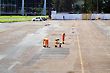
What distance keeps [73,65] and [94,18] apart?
104 metres

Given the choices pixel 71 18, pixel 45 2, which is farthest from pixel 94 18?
pixel 45 2

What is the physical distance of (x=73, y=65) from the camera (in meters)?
21.1

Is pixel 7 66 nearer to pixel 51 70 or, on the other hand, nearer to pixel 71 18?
pixel 51 70

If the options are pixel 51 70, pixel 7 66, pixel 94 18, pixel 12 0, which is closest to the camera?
pixel 51 70

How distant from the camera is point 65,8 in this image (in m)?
170

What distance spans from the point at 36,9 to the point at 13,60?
142 metres

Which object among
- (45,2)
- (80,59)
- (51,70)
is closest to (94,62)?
(80,59)

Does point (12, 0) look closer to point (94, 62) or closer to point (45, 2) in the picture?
point (45, 2)

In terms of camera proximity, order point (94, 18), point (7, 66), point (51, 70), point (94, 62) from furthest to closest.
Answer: point (94, 18) → point (94, 62) → point (7, 66) → point (51, 70)

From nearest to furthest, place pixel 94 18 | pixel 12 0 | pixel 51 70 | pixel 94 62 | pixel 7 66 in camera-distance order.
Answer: pixel 51 70 < pixel 7 66 < pixel 94 62 < pixel 94 18 < pixel 12 0

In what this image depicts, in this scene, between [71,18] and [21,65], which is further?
[71,18]

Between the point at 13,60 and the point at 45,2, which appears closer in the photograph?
the point at 13,60

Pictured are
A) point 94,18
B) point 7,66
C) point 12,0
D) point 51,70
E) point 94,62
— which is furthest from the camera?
point 12,0

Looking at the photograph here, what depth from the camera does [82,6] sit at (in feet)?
546
